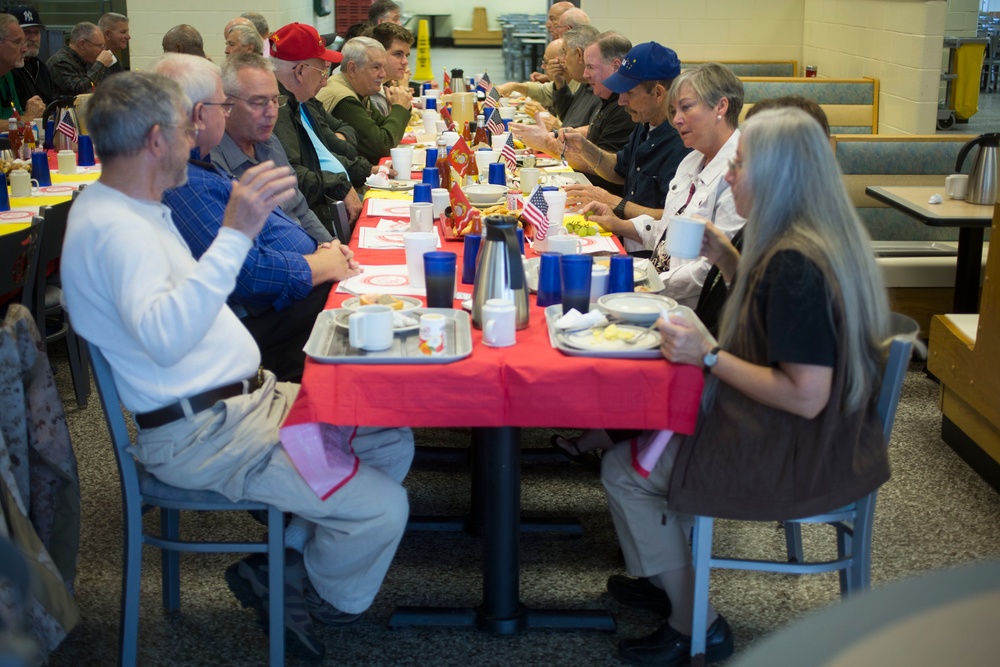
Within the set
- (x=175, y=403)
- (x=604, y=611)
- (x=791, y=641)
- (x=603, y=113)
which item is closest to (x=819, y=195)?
(x=604, y=611)

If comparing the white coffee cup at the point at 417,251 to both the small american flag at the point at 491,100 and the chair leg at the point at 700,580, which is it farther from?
the small american flag at the point at 491,100

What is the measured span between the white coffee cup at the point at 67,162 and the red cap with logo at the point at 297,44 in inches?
43.5

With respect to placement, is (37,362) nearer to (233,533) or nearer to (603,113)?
(233,533)

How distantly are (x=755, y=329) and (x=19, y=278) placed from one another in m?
2.29

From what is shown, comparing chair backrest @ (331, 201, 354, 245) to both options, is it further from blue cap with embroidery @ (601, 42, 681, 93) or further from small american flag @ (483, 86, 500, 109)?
small american flag @ (483, 86, 500, 109)

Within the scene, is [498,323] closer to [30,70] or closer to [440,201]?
[440,201]

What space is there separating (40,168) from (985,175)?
12.6 ft

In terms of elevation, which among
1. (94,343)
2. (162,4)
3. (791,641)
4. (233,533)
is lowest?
(233,533)

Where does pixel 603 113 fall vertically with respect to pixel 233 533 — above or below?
above

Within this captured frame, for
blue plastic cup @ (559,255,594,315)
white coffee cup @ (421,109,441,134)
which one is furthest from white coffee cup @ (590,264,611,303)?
white coffee cup @ (421,109,441,134)

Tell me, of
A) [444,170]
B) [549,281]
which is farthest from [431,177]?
[549,281]

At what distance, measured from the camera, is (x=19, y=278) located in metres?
3.23

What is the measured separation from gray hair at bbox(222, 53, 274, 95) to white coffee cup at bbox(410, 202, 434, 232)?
2.08 feet

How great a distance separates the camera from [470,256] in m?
2.71
